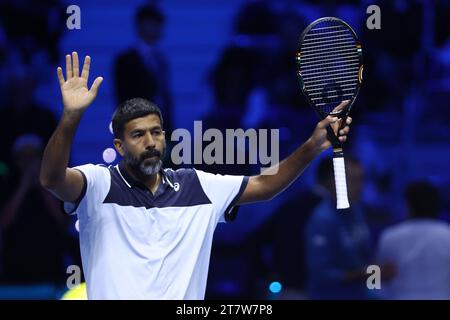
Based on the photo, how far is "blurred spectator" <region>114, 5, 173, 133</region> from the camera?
7.23 meters

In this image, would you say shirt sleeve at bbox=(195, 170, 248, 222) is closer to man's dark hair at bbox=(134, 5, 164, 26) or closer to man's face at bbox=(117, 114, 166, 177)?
man's face at bbox=(117, 114, 166, 177)

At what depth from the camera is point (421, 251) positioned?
6.30m

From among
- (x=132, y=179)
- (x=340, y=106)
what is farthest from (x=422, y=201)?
(x=132, y=179)

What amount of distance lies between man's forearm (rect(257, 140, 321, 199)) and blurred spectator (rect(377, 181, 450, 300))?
190 cm

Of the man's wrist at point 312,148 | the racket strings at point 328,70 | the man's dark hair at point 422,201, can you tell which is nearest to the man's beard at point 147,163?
the man's wrist at point 312,148

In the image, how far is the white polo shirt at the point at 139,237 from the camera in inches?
167

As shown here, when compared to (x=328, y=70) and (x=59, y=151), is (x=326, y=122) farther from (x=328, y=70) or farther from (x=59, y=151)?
(x=59, y=151)

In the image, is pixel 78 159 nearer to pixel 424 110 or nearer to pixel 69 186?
pixel 424 110

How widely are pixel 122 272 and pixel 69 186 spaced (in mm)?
385

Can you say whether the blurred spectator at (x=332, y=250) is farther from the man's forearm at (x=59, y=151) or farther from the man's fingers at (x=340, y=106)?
the man's forearm at (x=59, y=151)

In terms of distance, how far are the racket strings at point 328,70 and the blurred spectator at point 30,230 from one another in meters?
2.65

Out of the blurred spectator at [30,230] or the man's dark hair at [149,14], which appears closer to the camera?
the blurred spectator at [30,230]
